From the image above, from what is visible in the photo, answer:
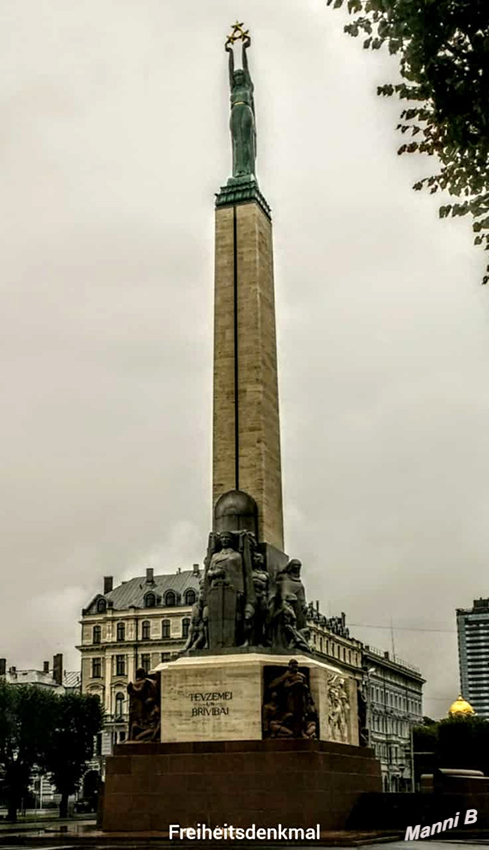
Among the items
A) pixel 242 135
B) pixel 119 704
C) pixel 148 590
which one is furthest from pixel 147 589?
pixel 242 135

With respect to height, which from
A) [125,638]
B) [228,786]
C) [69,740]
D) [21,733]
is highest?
[125,638]

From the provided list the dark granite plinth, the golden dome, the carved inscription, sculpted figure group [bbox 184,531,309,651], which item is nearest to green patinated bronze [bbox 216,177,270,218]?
sculpted figure group [bbox 184,531,309,651]

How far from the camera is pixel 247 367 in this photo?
2878cm

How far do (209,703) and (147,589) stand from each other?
6527 cm

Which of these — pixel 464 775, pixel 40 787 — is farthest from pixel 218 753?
pixel 40 787

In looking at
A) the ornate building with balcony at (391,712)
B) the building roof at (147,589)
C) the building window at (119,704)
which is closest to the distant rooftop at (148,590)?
the building roof at (147,589)

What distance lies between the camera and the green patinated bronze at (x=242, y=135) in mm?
30672

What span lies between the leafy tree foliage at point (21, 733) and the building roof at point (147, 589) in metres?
24.9

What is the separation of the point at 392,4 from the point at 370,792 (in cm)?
1987

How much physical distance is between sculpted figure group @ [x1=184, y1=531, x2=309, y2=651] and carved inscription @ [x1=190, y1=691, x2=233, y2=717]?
1.27 meters

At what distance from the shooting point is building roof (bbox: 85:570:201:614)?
87.1 metres

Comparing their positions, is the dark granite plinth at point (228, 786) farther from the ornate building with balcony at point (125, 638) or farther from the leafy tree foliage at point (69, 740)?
the ornate building with balcony at point (125, 638)

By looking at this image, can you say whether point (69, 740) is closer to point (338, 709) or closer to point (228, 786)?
point (338, 709)

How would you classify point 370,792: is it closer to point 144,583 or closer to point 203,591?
point 203,591
